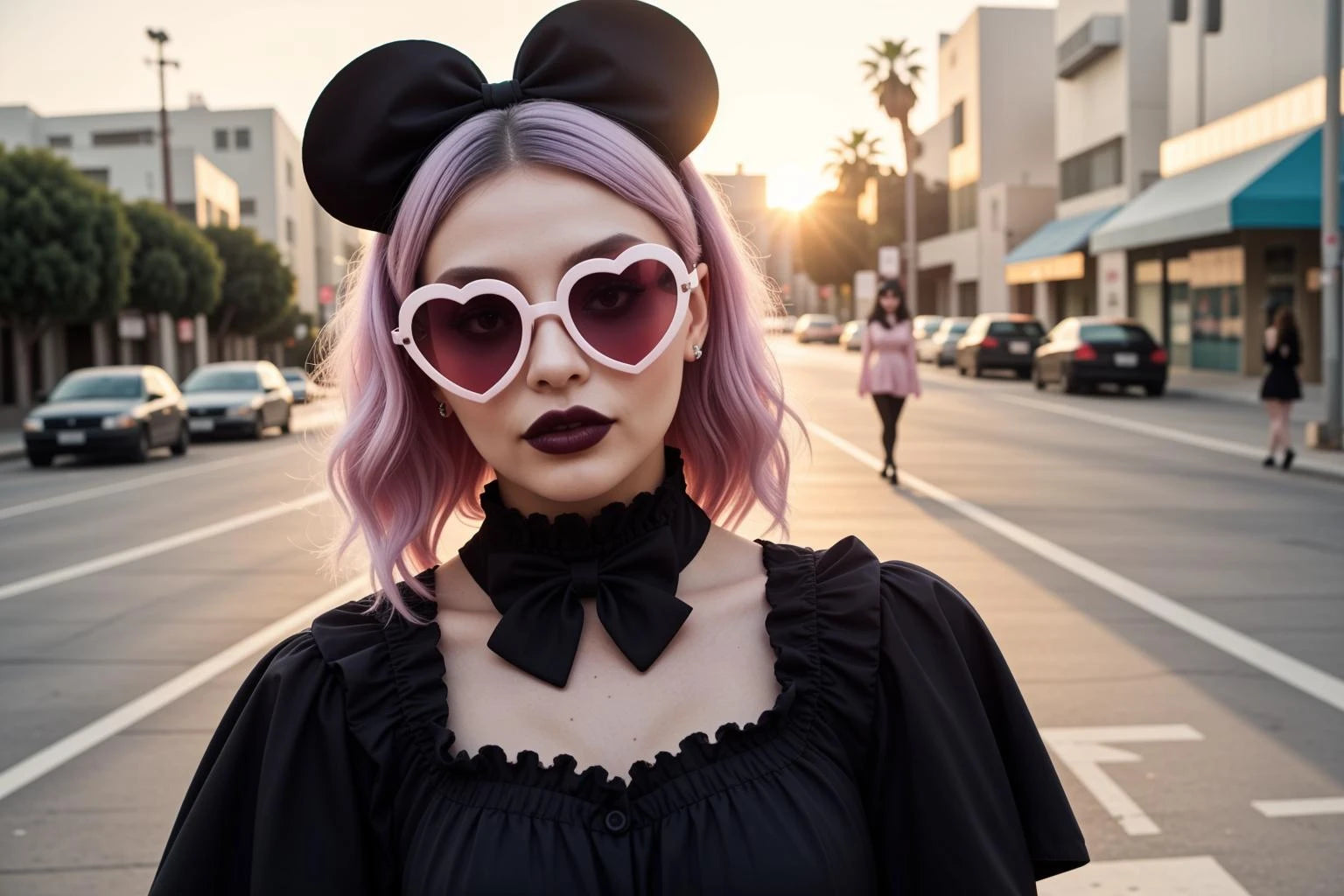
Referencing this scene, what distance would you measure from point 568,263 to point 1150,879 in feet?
9.72

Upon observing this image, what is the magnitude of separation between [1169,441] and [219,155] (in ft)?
233

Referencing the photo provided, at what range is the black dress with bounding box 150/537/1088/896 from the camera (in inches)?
61.5

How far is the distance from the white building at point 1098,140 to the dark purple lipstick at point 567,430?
3665 cm

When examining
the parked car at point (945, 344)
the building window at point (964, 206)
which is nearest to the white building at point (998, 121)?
the building window at point (964, 206)

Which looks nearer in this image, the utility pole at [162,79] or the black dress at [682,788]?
the black dress at [682,788]

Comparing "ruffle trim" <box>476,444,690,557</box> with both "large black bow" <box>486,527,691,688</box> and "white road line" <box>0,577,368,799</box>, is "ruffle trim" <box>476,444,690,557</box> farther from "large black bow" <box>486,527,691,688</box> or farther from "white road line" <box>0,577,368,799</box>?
"white road line" <box>0,577,368,799</box>

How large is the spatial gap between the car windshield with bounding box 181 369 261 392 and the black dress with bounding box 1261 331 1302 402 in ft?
57.9

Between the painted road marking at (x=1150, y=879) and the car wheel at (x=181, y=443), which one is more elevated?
the car wheel at (x=181, y=443)

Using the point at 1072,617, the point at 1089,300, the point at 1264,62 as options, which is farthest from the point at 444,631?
the point at 1089,300

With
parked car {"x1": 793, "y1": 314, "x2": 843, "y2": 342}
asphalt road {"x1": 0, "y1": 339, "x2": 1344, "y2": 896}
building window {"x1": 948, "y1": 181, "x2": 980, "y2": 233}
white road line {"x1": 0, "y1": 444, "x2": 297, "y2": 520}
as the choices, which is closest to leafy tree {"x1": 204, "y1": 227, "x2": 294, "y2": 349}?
parked car {"x1": 793, "y1": 314, "x2": 843, "y2": 342}

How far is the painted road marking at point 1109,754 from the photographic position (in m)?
4.40

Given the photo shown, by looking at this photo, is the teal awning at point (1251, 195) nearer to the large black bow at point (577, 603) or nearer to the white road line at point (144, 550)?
the white road line at point (144, 550)

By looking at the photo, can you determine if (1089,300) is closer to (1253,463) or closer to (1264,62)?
(1264,62)

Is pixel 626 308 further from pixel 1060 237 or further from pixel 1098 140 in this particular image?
pixel 1060 237
